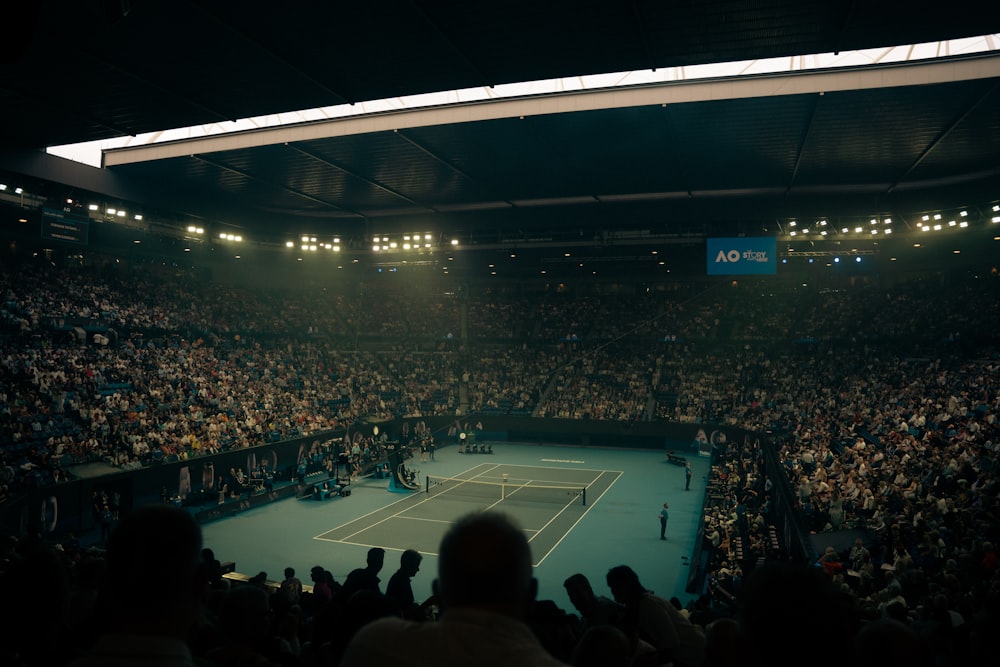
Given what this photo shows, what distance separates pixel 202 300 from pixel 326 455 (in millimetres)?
17014

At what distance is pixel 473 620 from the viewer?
1.84 meters

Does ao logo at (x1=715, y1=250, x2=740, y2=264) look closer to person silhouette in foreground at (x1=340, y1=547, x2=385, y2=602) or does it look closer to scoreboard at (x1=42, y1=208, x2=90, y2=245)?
person silhouette in foreground at (x1=340, y1=547, x2=385, y2=602)

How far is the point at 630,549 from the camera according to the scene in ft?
74.0

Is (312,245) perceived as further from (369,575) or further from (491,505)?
(369,575)

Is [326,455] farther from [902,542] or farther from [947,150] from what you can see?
[947,150]

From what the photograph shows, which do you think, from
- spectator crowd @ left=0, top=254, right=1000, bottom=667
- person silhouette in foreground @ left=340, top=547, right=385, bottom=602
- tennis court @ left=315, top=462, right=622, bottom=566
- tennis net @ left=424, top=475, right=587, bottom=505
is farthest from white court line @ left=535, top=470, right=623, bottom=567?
person silhouette in foreground @ left=340, top=547, right=385, bottom=602

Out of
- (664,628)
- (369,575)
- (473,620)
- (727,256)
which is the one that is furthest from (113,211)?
(473,620)

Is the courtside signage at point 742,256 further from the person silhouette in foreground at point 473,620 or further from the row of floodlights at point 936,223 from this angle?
the person silhouette in foreground at point 473,620

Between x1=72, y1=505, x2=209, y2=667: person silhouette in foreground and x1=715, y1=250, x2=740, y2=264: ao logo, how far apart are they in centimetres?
3157

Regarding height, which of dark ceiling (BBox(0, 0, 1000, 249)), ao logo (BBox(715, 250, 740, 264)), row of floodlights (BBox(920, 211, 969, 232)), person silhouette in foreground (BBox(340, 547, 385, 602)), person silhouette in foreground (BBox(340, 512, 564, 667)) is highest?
dark ceiling (BBox(0, 0, 1000, 249))

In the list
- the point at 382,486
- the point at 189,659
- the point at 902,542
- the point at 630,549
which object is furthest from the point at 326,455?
the point at 189,659

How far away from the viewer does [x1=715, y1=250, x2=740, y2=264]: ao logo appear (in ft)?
102

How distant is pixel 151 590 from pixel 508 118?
73.6 feet

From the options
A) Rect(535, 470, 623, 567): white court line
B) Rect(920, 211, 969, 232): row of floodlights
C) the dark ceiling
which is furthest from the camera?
Rect(920, 211, 969, 232): row of floodlights
